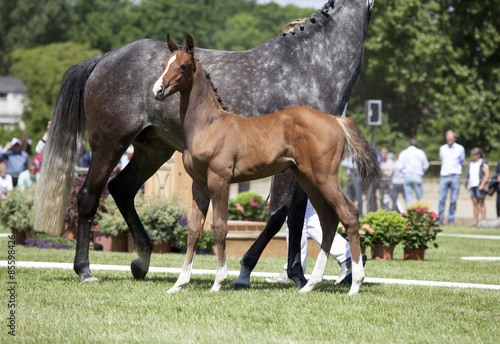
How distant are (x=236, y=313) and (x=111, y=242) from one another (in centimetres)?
683

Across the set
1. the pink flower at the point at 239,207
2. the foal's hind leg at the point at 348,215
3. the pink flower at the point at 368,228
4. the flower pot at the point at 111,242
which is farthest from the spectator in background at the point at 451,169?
the foal's hind leg at the point at 348,215

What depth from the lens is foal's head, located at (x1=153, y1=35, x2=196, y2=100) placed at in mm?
5677

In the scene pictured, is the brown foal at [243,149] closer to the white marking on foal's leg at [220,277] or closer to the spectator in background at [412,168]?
the white marking on foal's leg at [220,277]

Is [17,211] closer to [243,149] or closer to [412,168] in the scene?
[243,149]

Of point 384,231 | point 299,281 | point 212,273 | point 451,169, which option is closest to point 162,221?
point 212,273

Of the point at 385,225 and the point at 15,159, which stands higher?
the point at 15,159

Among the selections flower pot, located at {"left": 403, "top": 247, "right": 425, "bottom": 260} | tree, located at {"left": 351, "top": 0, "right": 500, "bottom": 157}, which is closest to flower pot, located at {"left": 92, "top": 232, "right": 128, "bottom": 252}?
flower pot, located at {"left": 403, "top": 247, "right": 425, "bottom": 260}

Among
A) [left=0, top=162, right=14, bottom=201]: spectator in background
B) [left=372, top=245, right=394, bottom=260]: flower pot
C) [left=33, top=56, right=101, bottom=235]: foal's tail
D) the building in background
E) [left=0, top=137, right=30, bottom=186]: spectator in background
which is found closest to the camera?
[left=33, top=56, right=101, bottom=235]: foal's tail

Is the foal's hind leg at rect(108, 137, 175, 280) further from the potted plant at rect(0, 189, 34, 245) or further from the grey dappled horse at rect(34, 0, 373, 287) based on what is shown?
the potted plant at rect(0, 189, 34, 245)

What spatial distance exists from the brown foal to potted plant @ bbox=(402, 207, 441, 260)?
5222mm

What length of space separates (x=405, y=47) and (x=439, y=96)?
560 centimetres

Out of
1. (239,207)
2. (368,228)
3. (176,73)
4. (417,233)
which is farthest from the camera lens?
(239,207)

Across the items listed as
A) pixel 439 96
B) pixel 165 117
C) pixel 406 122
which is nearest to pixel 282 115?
pixel 165 117

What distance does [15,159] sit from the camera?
1812 centimetres
